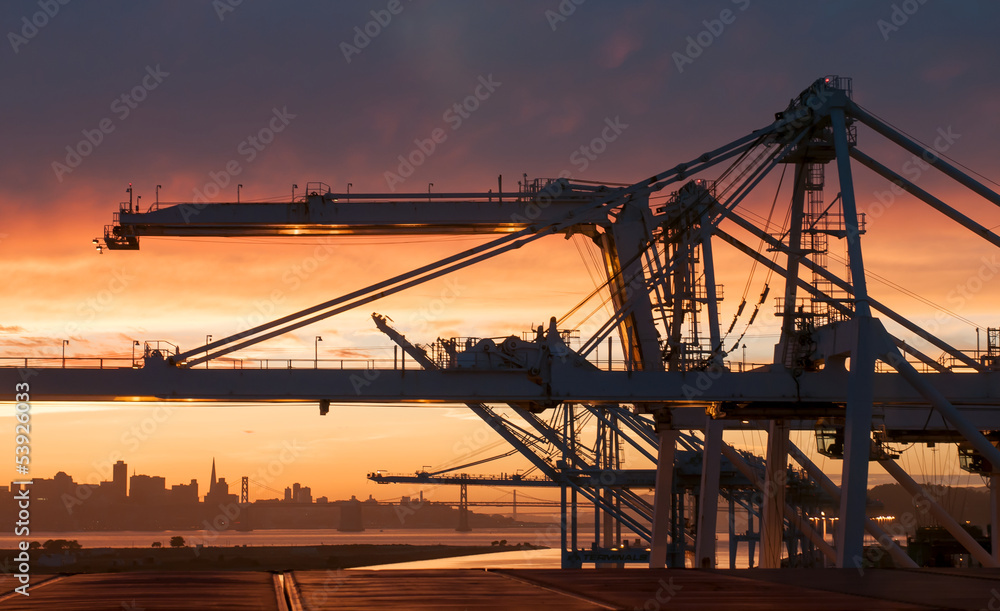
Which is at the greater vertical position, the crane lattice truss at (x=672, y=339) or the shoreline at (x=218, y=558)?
the crane lattice truss at (x=672, y=339)

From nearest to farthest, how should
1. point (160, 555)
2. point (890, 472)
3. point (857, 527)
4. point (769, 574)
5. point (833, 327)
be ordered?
point (769, 574) → point (857, 527) → point (833, 327) → point (890, 472) → point (160, 555)

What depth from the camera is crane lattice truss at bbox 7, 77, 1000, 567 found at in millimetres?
38156

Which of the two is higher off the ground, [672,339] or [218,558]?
[672,339]

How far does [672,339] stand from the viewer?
42.9m

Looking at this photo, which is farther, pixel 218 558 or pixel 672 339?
pixel 218 558

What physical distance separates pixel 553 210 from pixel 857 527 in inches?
Answer: 671

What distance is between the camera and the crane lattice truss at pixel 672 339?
38.2 meters

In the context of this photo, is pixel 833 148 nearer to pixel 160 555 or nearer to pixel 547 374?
pixel 547 374

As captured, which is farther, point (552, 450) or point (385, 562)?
point (385, 562)

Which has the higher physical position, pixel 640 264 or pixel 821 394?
pixel 640 264

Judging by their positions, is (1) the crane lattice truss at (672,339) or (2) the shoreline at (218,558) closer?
(1) the crane lattice truss at (672,339)

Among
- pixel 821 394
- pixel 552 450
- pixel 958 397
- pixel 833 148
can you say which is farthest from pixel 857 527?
pixel 552 450

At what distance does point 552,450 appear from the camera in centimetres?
8019

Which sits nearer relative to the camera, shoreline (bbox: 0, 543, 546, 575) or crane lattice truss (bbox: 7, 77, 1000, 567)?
crane lattice truss (bbox: 7, 77, 1000, 567)
